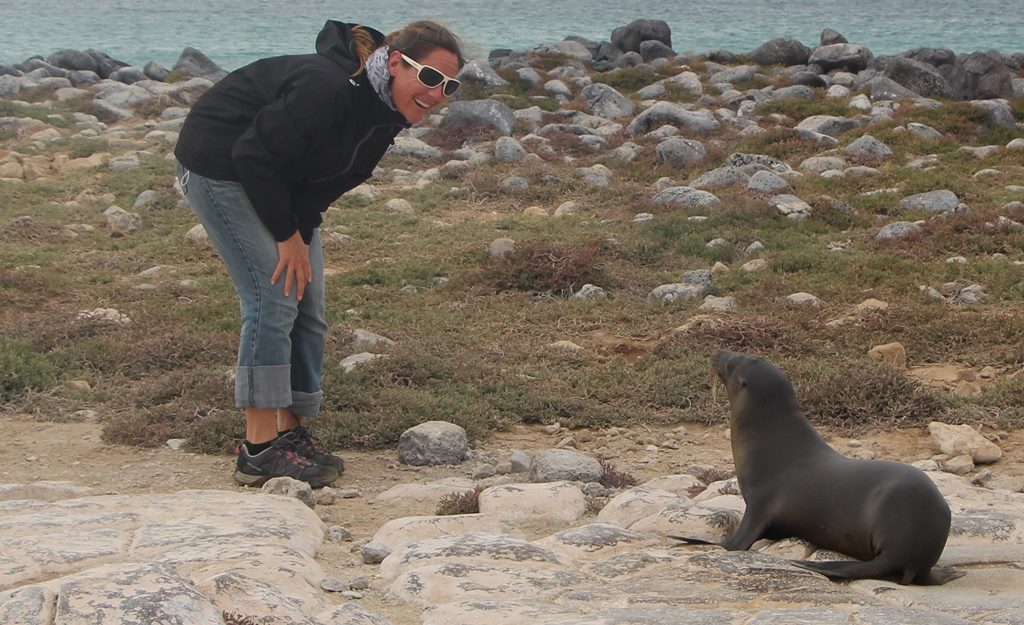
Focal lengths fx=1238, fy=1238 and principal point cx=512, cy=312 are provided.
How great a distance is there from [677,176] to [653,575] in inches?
471

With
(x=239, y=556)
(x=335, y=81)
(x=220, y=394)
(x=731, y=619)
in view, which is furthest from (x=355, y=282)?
(x=731, y=619)

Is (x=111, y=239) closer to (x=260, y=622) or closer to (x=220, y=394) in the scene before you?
(x=220, y=394)

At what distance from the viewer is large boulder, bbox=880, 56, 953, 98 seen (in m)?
23.8

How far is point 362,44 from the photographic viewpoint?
5121 mm

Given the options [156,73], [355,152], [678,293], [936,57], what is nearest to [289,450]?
[355,152]

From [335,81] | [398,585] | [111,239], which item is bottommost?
[111,239]

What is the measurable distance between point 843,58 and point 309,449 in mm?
24802

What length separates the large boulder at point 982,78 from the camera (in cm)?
2280

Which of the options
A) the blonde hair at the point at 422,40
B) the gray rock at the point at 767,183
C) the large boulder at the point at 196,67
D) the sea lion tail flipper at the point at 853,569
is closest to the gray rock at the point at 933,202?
the gray rock at the point at 767,183

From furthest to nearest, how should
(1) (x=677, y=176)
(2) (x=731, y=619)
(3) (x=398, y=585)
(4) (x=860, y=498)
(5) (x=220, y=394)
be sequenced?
(1) (x=677, y=176) < (5) (x=220, y=394) < (4) (x=860, y=498) < (3) (x=398, y=585) < (2) (x=731, y=619)

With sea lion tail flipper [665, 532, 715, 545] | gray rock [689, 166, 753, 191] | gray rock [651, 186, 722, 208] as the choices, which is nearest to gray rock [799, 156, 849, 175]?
gray rock [689, 166, 753, 191]

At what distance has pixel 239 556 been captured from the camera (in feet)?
12.3

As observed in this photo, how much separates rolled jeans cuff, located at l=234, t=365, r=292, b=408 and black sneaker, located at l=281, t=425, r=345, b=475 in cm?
30

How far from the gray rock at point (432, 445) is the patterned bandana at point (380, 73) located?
1.95 meters
